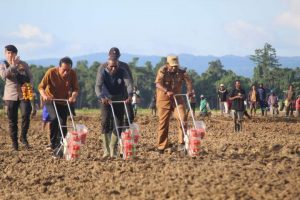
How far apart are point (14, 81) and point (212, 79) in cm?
8980

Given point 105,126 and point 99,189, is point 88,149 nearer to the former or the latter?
point 105,126

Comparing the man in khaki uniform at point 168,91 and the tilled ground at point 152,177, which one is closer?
the tilled ground at point 152,177

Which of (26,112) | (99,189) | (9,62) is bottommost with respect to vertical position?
(99,189)

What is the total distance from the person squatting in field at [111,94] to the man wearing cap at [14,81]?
190 cm

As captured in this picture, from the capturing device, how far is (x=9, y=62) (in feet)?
39.2

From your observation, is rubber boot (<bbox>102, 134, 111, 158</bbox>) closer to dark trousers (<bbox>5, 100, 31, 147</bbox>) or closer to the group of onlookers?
the group of onlookers

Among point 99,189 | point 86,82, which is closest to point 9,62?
point 99,189

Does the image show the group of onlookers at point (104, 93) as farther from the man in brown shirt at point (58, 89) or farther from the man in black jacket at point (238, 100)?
the man in black jacket at point (238, 100)

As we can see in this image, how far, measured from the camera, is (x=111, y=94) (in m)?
11.0

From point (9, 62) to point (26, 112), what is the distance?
1.04 metres

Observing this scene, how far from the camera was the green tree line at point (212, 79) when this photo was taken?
297 ft

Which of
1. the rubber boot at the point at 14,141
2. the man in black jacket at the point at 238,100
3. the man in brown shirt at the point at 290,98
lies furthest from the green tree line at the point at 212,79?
the rubber boot at the point at 14,141

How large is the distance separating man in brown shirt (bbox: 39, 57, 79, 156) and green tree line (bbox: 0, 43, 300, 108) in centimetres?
7283

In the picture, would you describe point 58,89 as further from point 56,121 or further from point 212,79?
point 212,79
